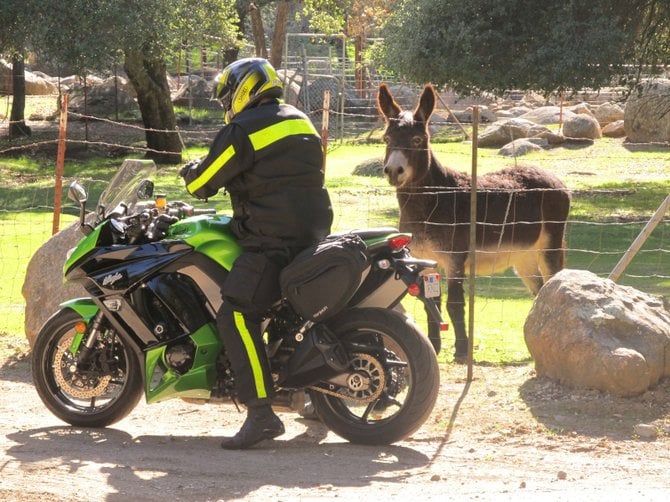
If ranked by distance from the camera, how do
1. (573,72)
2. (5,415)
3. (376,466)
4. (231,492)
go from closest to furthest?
1. (231,492)
2. (376,466)
3. (5,415)
4. (573,72)

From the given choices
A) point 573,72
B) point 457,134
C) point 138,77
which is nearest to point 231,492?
point 573,72

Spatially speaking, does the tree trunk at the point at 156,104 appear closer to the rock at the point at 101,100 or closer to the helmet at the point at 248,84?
the rock at the point at 101,100

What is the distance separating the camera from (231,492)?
582 cm

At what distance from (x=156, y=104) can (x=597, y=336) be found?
2127 cm

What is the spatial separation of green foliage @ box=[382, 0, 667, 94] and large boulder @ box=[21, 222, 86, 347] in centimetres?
1126

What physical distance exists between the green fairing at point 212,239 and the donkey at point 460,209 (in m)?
3.00

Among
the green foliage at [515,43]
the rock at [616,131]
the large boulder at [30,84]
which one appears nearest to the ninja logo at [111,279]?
the green foliage at [515,43]

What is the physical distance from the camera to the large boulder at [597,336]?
7906mm

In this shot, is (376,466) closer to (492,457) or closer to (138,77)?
(492,457)

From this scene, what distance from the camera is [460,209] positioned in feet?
32.7

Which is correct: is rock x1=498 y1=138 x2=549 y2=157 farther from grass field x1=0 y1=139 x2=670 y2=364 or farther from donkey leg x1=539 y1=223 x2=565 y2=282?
donkey leg x1=539 y1=223 x2=565 y2=282

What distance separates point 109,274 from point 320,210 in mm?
1361

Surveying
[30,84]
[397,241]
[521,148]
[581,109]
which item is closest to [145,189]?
[397,241]

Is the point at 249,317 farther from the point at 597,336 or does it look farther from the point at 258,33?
the point at 258,33
